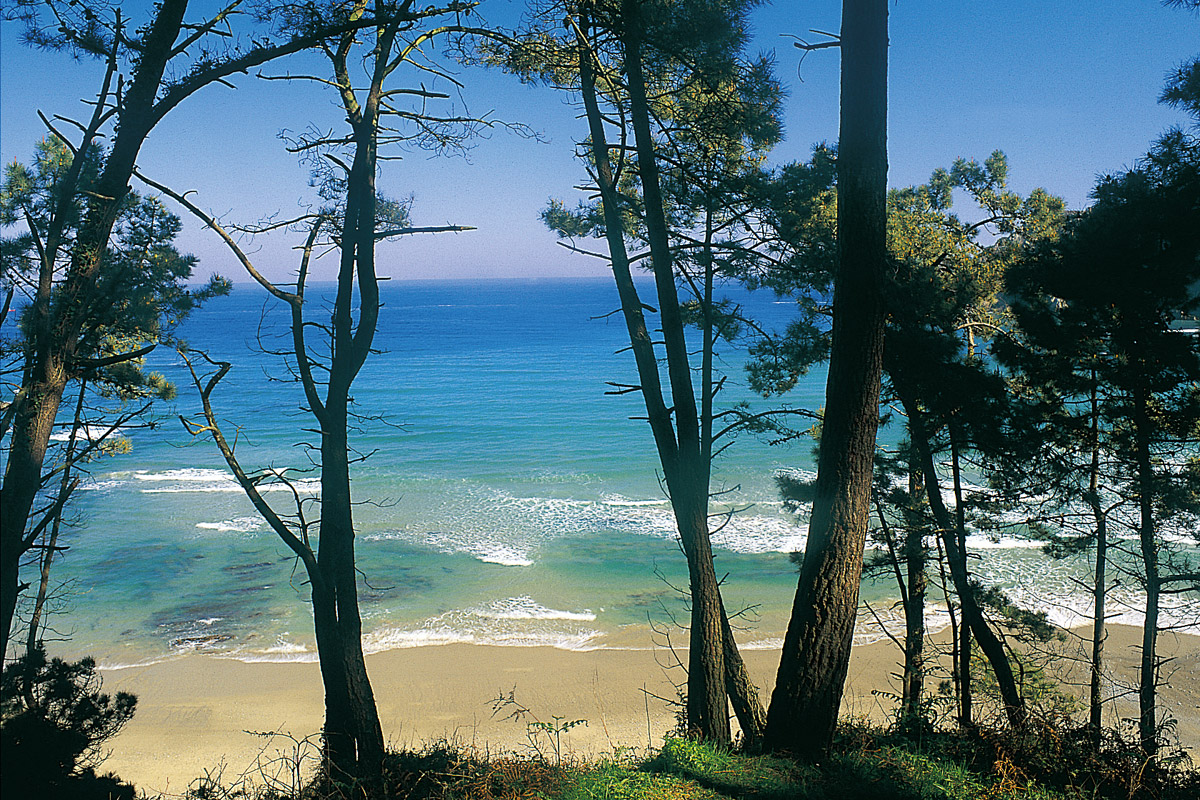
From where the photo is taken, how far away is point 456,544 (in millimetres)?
18547

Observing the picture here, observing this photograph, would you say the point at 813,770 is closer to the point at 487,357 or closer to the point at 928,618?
the point at 928,618

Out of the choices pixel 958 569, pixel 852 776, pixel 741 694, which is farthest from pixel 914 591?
pixel 852 776

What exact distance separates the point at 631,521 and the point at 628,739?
10.5 metres

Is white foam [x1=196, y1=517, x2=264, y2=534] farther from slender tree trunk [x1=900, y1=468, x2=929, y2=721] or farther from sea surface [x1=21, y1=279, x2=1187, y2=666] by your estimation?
slender tree trunk [x1=900, y1=468, x2=929, y2=721]

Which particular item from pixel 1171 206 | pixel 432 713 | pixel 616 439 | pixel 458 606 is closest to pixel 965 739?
pixel 1171 206

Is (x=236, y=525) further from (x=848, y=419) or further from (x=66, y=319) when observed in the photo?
(x=848, y=419)

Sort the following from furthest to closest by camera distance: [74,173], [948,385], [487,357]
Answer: [487,357] → [948,385] → [74,173]

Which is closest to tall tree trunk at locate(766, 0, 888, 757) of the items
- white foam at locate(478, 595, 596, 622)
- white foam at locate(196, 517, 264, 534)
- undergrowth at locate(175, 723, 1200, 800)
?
undergrowth at locate(175, 723, 1200, 800)

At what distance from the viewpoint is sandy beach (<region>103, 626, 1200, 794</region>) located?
379 inches

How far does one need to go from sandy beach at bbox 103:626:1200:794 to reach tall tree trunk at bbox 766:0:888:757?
498 centimetres

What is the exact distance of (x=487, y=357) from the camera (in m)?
55.7

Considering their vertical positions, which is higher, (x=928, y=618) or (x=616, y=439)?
(x=616, y=439)

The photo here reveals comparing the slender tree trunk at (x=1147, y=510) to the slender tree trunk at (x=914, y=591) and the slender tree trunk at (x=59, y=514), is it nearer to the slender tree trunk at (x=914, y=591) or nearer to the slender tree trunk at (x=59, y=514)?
the slender tree trunk at (x=914, y=591)

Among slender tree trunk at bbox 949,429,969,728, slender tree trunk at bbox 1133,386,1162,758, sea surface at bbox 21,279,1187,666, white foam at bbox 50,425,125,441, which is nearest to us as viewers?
white foam at bbox 50,425,125,441
